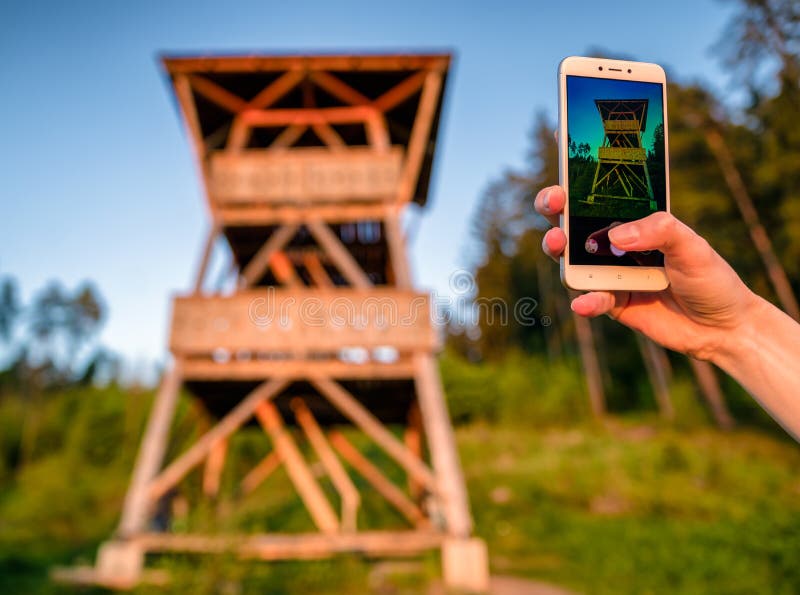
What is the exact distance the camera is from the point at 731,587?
7.51 m

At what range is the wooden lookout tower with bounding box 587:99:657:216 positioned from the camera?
157cm

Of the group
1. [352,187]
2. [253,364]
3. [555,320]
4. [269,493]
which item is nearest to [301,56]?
[352,187]

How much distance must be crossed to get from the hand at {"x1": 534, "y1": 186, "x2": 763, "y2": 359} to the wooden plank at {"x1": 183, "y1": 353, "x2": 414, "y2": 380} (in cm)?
666

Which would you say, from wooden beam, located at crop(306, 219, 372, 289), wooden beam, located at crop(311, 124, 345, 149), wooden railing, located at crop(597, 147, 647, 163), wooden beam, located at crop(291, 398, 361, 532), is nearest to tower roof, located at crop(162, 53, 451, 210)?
wooden beam, located at crop(311, 124, 345, 149)

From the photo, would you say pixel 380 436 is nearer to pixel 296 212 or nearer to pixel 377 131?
pixel 296 212

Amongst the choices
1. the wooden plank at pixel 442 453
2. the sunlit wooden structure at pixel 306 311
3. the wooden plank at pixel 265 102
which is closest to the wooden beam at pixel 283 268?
the sunlit wooden structure at pixel 306 311

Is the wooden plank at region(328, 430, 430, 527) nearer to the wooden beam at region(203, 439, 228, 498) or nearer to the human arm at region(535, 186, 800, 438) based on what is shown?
the wooden beam at region(203, 439, 228, 498)

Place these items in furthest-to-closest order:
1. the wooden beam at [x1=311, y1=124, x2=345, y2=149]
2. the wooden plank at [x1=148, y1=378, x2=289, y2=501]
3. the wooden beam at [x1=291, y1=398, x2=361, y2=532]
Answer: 1. the wooden beam at [x1=291, y1=398, x2=361, y2=532]
2. the wooden beam at [x1=311, y1=124, x2=345, y2=149]
3. the wooden plank at [x1=148, y1=378, x2=289, y2=501]

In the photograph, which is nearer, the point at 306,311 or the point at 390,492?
the point at 306,311

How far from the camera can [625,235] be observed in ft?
4.51

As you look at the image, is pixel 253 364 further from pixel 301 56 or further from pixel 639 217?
pixel 639 217

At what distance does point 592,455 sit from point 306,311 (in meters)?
14.9

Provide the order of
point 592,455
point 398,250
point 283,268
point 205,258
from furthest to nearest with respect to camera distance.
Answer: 1. point 592,455
2. point 283,268
3. point 398,250
4. point 205,258

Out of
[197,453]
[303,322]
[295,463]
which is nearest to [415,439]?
[295,463]
